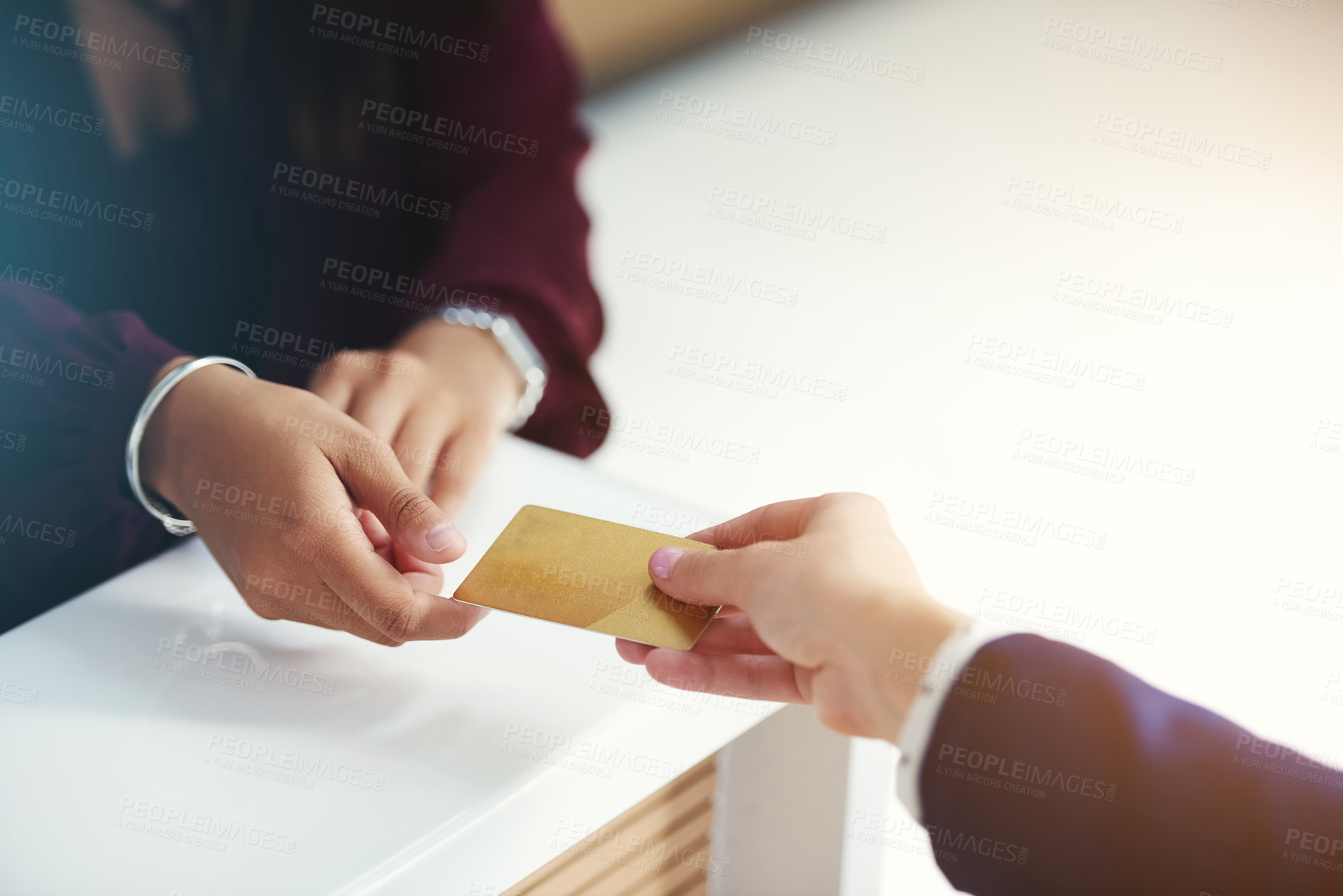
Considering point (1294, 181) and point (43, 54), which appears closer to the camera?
point (43, 54)

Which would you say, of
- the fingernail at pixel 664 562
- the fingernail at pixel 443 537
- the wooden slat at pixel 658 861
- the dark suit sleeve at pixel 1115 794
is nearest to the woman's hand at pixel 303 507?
the fingernail at pixel 443 537

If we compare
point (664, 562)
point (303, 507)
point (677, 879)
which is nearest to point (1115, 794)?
point (664, 562)

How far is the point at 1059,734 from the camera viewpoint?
651mm

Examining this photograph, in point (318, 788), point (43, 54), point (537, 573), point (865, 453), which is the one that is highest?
point (43, 54)

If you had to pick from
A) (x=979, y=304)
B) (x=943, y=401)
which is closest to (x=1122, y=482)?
(x=943, y=401)

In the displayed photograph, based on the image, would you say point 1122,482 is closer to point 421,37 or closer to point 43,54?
point 421,37

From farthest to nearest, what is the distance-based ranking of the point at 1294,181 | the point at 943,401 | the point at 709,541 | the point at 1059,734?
1. the point at 1294,181
2. the point at 943,401
3. the point at 709,541
4. the point at 1059,734

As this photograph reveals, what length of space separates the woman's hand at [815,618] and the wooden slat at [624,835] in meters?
0.13

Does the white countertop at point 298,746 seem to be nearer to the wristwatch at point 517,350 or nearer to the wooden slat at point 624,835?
the wooden slat at point 624,835

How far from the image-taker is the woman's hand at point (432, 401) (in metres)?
1.00

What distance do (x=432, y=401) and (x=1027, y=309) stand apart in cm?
215

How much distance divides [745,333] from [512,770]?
204cm

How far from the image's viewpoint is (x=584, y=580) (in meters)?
0.83

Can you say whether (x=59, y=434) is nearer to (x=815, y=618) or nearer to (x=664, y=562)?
(x=664, y=562)
